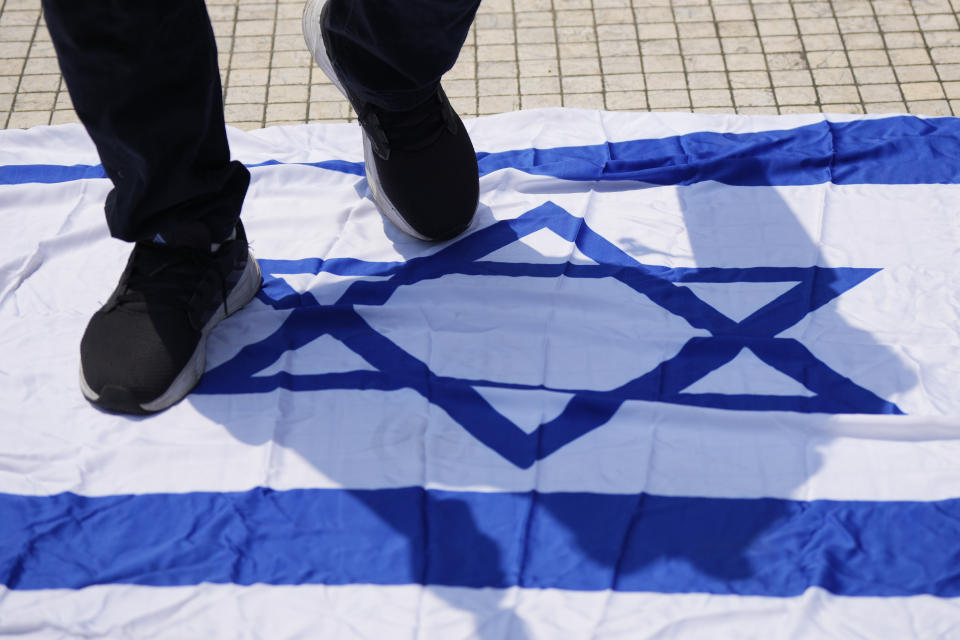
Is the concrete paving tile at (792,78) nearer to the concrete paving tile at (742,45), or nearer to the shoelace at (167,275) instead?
the concrete paving tile at (742,45)

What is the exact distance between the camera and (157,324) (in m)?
1.69

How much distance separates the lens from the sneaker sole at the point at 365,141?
199 centimetres

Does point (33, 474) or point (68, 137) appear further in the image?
point (68, 137)

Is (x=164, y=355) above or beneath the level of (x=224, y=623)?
above

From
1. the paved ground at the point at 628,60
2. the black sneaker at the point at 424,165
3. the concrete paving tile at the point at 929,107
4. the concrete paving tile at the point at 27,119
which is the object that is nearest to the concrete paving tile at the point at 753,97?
the paved ground at the point at 628,60

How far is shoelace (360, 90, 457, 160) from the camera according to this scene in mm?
1907

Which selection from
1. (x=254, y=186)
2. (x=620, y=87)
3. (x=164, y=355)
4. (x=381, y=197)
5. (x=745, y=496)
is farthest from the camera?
(x=620, y=87)

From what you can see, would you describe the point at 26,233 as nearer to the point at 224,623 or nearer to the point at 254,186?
the point at 254,186

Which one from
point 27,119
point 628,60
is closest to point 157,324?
point 27,119

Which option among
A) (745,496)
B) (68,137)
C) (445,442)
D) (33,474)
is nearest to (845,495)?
(745,496)

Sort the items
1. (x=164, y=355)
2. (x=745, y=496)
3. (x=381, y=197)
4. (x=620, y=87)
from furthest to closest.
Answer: (x=620, y=87), (x=381, y=197), (x=164, y=355), (x=745, y=496)

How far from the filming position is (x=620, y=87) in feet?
8.21

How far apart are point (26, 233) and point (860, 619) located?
184 cm

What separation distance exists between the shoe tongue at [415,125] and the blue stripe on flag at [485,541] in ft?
2.53
